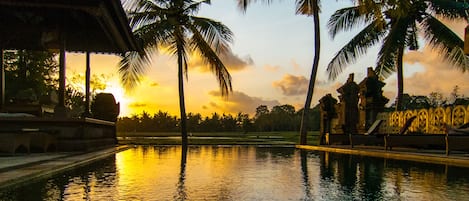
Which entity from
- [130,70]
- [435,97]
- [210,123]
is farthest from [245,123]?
[130,70]

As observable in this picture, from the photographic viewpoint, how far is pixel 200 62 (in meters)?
22.3

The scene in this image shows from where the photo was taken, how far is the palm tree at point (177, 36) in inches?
847

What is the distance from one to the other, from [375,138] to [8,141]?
11806mm

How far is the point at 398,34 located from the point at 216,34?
8.29 metres

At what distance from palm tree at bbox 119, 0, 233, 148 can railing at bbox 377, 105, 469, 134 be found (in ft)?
23.5

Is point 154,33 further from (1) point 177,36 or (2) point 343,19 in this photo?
(2) point 343,19

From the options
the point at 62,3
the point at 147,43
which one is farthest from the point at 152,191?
Answer: the point at 147,43

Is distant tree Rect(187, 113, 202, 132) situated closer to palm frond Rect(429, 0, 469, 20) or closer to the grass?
the grass

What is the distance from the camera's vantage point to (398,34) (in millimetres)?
22141

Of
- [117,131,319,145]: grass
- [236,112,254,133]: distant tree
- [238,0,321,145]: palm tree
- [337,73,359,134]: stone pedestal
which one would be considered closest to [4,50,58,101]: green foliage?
[117,131,319,145]: grass

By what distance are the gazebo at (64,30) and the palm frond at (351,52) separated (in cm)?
1037

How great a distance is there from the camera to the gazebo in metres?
11.4

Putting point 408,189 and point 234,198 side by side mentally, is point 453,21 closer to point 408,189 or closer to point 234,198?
point 408,189

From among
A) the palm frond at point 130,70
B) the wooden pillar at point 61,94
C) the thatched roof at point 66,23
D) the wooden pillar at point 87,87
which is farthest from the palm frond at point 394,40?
the wooden pillar at point 61,94
